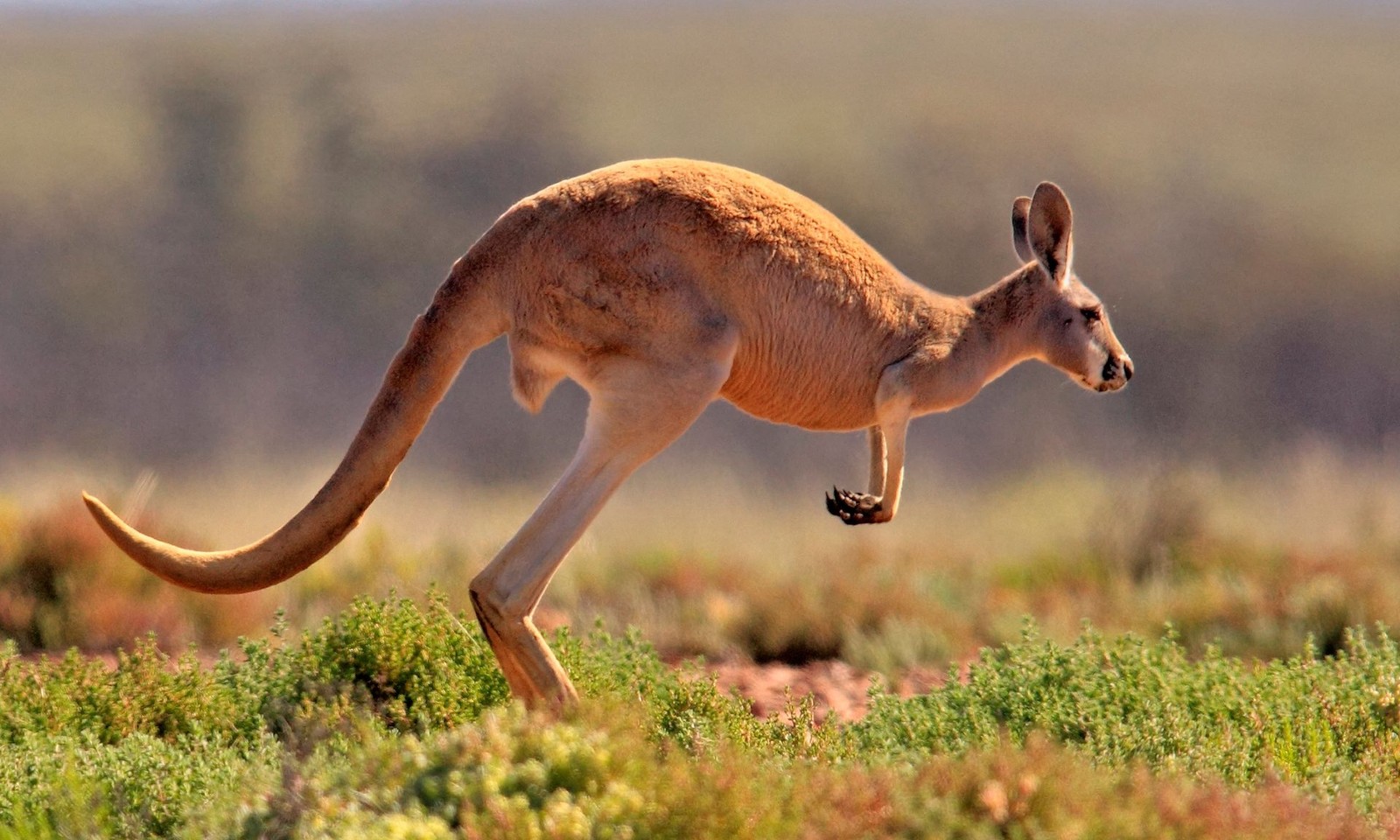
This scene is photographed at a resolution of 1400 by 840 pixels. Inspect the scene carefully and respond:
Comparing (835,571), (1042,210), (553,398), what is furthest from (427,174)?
(1042,210)

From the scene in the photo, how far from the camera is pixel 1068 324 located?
7129 millimetres

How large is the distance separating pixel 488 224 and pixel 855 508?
27.4 metres

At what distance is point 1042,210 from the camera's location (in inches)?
273

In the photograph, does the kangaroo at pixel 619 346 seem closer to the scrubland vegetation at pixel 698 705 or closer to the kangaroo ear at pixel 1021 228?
the scrubland vegetation at pixel 698 705

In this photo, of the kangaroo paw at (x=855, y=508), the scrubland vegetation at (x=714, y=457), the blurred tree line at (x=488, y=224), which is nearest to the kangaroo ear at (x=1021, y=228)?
the kangaroo paw at (x=855, y=508)

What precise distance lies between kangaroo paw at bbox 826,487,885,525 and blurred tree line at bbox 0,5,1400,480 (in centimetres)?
1835

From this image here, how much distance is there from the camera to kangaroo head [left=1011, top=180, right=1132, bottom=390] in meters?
7.05

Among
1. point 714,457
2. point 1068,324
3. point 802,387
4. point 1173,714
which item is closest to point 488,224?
point 714,457

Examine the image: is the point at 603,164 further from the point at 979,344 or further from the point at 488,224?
the point at 979,344

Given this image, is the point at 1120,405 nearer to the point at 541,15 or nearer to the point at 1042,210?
the point at 1042,210

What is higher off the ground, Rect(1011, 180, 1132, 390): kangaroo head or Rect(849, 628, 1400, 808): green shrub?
Rect(1011, 180, 1132, 390): kangaroo head

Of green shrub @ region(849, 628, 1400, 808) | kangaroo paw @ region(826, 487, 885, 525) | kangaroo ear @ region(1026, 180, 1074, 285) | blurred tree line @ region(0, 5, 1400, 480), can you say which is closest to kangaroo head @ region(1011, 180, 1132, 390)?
kangaroo ear @ region(1026, 180, 1074, 285)

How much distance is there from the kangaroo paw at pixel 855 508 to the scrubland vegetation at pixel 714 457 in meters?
0.84

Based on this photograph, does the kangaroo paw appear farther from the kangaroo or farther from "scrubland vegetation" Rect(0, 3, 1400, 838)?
"scrubland vegetation" Rect(0, 3, 1400, 838)
